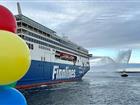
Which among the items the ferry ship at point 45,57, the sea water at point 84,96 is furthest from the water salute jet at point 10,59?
the ferry ship at point 45,57

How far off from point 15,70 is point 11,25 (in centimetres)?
94

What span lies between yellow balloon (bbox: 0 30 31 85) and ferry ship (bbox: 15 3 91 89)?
32488 millimetres

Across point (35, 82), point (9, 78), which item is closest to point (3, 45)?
point (9, 78)

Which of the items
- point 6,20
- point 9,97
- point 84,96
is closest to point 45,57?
point 84,96

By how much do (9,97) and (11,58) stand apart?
755mm

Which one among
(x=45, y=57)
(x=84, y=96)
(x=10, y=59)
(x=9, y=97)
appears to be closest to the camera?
(x=10, y=59)

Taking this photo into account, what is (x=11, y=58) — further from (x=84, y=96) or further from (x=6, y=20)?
(x=84, y=96)

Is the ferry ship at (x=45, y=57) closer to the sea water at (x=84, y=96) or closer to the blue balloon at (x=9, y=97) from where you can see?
the sea water at (x=84, y=96)

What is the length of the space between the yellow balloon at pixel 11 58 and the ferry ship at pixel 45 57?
3249 centimetres

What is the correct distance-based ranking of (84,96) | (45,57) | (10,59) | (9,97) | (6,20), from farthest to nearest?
1. (45,57)
2. (84,96)
3. (6,20)
4. (9,97)
5. (10,59)

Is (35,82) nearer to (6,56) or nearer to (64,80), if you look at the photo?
(64,80)

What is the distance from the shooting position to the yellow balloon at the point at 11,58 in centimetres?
507

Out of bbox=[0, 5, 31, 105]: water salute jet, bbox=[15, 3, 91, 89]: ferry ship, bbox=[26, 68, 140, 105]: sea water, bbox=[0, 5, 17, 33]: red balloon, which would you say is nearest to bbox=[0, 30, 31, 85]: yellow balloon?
bbox=[0, 5, 31, 105]: water salute jet

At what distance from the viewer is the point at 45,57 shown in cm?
4750
